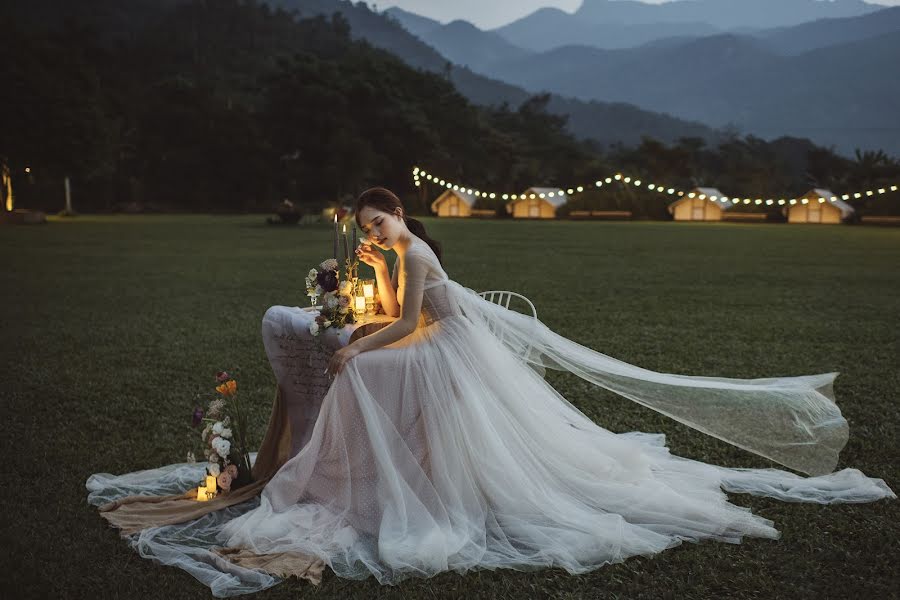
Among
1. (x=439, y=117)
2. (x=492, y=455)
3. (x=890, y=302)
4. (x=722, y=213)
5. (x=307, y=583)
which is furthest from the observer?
(x=439, y=117)

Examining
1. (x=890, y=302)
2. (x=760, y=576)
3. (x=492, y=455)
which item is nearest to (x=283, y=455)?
(x=492, y=455)

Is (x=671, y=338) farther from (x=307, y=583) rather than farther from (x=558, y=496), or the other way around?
(x=307, y=583)

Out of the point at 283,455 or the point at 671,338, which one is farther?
the point at 671,338

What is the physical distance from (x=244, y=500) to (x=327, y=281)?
1.27 metres

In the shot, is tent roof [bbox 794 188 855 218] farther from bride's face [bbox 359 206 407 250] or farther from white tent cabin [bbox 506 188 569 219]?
bride's face [bbox 359 206 407 250]

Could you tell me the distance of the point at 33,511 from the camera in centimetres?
405

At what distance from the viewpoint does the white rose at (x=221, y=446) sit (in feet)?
13.4

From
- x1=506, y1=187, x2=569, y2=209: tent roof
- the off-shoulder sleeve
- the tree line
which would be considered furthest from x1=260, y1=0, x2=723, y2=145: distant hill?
the off-shoulder sleeve

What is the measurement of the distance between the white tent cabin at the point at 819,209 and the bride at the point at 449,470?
159 feet

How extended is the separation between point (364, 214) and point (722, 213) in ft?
178

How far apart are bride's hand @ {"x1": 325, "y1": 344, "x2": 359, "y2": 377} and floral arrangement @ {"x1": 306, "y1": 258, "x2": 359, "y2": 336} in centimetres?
21

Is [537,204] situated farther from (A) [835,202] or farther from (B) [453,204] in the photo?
(A) [835,202]

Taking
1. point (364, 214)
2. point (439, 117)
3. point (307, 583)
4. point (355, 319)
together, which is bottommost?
point (307, 583)

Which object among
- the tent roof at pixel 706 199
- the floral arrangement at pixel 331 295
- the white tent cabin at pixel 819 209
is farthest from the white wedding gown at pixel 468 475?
the tent roof at pixel 706 199
